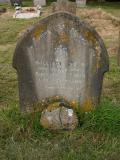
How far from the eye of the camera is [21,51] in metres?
5.29

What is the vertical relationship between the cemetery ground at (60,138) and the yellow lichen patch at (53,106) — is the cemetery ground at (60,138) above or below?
below

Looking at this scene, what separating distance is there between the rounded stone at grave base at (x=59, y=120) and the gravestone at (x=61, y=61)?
9.7 inches

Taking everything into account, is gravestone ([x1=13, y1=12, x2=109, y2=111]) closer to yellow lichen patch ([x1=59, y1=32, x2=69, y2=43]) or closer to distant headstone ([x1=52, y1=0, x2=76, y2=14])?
yellow lichen patch ([x1=59, y1=32, x2=69, y2=43])

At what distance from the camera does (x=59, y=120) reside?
5289mm

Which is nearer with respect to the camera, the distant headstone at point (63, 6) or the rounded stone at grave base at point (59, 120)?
the rounded stone at grave base at point (59, 120)

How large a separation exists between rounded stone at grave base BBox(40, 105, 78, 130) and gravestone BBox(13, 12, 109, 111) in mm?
247

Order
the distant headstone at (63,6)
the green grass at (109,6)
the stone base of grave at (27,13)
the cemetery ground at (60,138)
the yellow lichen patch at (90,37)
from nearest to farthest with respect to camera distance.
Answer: the cemetery ground at (60,138)
the yellow lichen patch at (90,37)
the distant headstone at (63,6)
the stone base of grave at (27,13)
the green grass at (109,6)

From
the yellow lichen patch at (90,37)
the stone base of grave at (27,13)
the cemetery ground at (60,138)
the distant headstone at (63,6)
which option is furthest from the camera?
the stone base of grave at (27,13)

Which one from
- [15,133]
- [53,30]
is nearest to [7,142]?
[15,133]

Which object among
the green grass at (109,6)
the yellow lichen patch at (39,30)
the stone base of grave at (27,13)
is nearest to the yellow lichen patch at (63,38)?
the yellow lichen patch at (39,30)

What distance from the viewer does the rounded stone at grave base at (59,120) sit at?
5.28m

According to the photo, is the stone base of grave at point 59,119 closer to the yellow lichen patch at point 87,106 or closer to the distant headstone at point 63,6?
the yellow lichen patch at point 87,106

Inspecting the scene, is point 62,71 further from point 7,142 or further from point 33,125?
point 7,142

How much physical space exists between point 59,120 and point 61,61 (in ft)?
2.27
